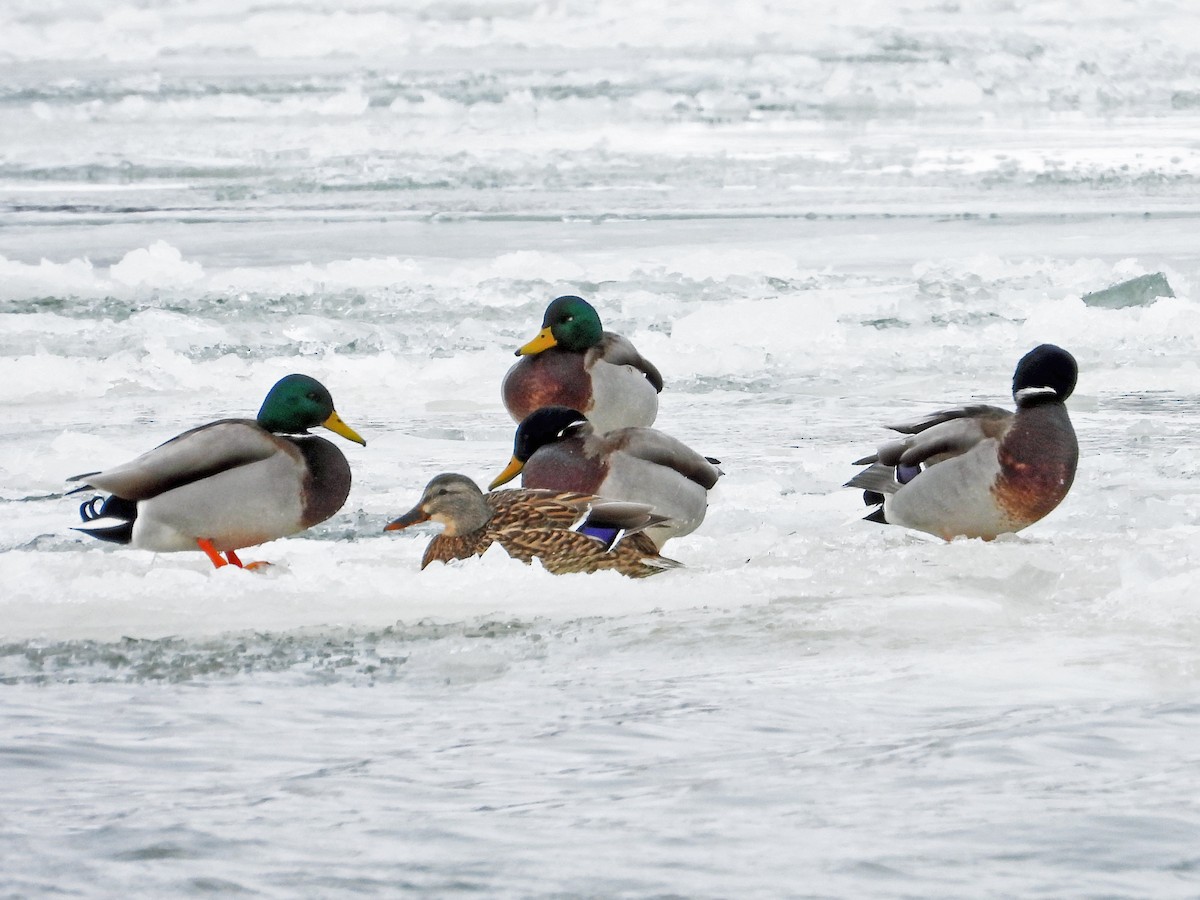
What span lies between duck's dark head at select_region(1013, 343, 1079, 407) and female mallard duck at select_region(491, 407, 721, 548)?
812mm

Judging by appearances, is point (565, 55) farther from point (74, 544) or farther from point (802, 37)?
point (74, 544)

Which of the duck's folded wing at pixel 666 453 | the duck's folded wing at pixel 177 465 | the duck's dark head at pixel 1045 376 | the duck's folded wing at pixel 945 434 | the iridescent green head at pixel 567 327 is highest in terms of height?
the iridescent green head at pixel 567 327

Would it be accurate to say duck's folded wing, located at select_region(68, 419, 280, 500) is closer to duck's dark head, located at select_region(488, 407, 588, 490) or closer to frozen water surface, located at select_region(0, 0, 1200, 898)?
frozen water surface, located at select_region(0, 0, 1200, 898)

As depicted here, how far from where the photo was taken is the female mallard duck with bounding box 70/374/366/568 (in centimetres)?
416

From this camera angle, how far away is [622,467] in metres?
4.42

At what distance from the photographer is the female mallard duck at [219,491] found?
13.7ft

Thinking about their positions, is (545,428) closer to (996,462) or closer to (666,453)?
(666,453)

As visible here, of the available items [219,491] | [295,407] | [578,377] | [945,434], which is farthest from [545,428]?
[578,377]

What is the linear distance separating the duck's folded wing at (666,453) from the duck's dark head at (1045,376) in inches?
31.7

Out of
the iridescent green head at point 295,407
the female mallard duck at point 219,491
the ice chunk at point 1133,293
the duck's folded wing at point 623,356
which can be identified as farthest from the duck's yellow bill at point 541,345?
the ice chunk at point 1133,293

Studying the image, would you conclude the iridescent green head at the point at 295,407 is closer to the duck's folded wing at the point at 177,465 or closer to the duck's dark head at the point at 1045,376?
the duck's folded wing at the point at 177,465

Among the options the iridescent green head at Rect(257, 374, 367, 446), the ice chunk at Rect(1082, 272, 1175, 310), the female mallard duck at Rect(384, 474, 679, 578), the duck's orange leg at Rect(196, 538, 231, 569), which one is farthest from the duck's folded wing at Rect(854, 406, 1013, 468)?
the ice chunk at Rect(1082, 272, 1175, 310)

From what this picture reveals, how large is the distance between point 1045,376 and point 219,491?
2033mm

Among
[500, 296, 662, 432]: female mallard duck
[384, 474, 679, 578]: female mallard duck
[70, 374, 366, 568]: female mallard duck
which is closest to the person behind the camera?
[384, 474, 679, 578]: female mallard duck
